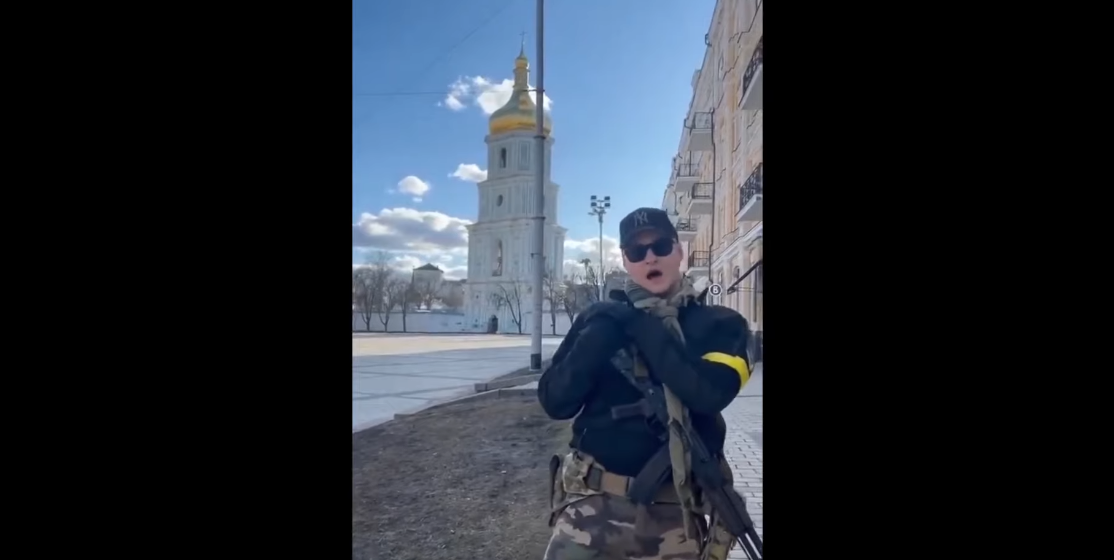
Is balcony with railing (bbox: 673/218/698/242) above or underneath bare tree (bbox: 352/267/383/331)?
above

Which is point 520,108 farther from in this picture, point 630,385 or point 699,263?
point 630,385

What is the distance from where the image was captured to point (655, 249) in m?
1.18

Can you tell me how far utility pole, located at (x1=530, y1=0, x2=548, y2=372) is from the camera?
4.15ft

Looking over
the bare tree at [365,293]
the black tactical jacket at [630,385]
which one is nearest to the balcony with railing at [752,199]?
the black tactical jacket at [630,385]

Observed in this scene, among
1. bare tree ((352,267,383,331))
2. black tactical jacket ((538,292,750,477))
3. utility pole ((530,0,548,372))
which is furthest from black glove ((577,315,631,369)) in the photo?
→ bare tree ((352,267,383,331))

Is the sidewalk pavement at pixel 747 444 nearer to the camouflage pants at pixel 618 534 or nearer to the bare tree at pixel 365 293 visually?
the camouflage pants at pixel 618 534

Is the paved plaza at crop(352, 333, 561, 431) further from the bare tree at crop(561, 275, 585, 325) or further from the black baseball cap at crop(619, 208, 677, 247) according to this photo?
the black baseball cap at crop(619, 208, 677, 247)

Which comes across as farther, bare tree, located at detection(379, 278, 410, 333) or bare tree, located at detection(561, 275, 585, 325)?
bare tree, located at detection(379, 278, 410, 333)

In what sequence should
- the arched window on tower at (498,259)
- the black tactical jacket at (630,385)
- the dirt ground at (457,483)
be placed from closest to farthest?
the black tactical jacket at (630,385)
the dirt ground at (457,483)
the arched window on tower at (498,259)

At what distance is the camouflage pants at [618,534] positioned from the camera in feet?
3.81

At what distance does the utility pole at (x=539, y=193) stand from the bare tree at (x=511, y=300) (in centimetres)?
5

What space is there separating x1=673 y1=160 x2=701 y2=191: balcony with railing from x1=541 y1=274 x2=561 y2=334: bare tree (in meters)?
0.35
